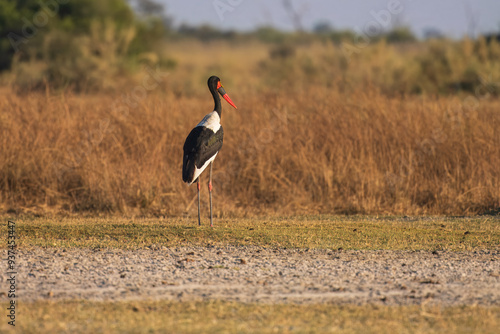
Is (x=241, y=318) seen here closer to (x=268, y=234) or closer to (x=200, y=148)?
(x=268, y=234)

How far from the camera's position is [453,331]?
5.17m

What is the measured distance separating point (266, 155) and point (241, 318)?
793 centimetres

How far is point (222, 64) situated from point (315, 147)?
96.5ft

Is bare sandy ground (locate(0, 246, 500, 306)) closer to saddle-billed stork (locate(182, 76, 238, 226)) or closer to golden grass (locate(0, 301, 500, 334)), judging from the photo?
golden grass (locate(0, 301, 500, 334))

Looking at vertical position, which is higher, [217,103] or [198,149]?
[217,103]

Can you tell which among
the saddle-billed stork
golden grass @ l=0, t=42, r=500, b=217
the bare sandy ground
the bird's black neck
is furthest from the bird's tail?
golden grass @ l=0, t=42, r=500, b=217

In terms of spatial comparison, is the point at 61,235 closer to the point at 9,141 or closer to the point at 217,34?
the point at 9,141

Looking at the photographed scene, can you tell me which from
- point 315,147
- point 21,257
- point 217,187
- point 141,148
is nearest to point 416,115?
point 315,147

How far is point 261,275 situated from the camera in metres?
7.09

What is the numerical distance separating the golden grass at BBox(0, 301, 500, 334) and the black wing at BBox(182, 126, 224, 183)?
163 inches

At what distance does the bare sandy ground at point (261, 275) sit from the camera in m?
6.21

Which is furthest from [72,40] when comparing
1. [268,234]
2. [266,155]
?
[268,234]

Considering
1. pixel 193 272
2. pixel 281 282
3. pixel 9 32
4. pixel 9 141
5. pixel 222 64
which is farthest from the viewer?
pixel 222 64

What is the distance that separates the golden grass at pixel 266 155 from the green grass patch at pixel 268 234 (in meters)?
1.37
